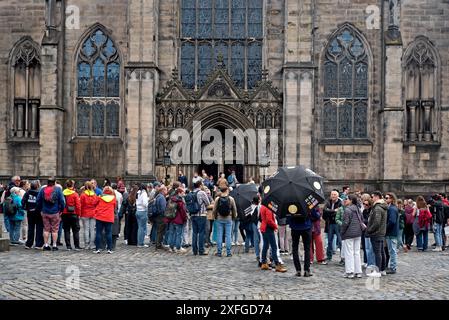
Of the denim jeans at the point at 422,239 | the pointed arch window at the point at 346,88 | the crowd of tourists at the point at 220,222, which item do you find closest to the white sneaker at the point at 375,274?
the crowd of tourists at the point at 220,222

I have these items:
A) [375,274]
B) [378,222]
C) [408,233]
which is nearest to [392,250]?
[375,274]

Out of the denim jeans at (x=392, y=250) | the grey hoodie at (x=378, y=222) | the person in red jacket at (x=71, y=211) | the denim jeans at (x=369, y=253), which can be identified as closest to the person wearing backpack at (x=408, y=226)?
the denim jeans at (x=369, y=253)

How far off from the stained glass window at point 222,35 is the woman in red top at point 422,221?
1350cm

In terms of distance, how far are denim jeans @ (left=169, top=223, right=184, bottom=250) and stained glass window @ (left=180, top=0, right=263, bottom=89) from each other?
1450cm

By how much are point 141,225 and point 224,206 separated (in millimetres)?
3267

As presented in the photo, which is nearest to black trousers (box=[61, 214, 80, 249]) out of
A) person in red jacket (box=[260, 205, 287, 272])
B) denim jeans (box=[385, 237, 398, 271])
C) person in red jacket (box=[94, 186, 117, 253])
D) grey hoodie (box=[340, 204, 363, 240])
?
person in red jacket (box=[94, 186, 117, 253])

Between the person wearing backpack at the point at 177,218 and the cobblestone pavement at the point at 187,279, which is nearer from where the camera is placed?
the cobblestone pavement at the point at 187,279

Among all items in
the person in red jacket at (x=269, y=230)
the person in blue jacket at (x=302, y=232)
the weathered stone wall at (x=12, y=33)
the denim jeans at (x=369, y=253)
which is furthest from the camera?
the weathered stone wall at (x=12, y=33)

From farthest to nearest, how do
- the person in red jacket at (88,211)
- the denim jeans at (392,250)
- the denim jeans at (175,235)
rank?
the denim jeans at (175,235) → the person in red jacket at (88,211) → the denim jeans at (392,250)

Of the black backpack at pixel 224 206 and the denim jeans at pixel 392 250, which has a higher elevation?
the black backpack at pixel 224 206

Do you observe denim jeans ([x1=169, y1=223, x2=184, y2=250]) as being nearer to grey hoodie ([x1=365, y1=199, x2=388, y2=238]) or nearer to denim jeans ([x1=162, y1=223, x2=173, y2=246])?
denim jeans ([x1=162, y1=223, x2=173, y2=246])

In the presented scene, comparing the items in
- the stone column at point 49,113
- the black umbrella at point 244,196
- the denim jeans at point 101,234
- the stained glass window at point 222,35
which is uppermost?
the stained glass window at point 222,35

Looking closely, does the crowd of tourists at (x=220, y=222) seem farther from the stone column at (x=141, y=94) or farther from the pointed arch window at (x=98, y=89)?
the pointed arch window at (x=98, y=89)

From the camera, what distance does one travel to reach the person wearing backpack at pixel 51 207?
17.0 m
